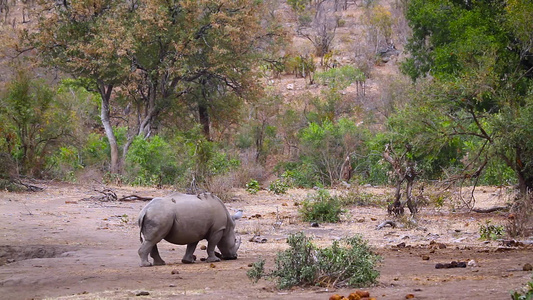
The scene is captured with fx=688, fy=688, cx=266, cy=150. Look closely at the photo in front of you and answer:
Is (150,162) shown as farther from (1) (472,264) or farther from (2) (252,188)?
(1) (472,264)

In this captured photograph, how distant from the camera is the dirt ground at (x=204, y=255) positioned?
627 cm

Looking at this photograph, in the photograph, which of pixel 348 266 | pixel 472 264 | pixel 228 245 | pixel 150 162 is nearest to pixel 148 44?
pixel 150 162

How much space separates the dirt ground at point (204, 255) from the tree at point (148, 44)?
32.0ft

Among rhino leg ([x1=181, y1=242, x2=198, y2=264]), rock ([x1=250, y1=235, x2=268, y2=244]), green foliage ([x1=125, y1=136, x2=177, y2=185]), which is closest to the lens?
rhino leg ([x1=181, y1=242, x2=198, y2=264])

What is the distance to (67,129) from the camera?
76.6 ft

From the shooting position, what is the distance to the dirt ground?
6273 millimetres

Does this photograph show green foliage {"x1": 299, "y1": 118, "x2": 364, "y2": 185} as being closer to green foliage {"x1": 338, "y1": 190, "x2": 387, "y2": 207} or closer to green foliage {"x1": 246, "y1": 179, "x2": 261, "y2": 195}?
green foliage {"x1": 246, "y1": 179, "x2": 261, "y2": 195}

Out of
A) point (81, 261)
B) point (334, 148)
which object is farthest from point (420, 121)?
point (334, 148)

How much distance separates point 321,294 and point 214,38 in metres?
22.4

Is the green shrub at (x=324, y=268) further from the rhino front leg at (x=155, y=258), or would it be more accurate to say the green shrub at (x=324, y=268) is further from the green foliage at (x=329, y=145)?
the green foliage at (x=329, y=145)

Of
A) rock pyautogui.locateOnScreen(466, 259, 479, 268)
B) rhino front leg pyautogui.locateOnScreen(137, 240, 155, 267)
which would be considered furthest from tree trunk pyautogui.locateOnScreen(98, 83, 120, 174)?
rock pyautogui.locateOnScreen(466, 259, 479, 268)

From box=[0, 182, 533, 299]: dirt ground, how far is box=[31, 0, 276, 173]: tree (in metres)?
9.76

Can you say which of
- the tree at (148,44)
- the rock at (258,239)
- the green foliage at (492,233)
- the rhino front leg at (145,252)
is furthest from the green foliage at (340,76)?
the rhino front leg at (145,252)

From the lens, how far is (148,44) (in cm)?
2716
